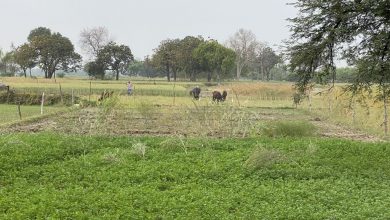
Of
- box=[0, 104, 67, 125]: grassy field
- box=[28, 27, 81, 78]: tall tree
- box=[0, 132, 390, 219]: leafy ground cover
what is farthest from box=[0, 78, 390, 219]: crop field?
box=[28, 27, 81, 78]: tall tree

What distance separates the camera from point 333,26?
1312 cm

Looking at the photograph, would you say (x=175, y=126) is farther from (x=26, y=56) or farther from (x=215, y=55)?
(x=26, y=56)

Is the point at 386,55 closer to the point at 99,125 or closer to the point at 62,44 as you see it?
the point at 99,125

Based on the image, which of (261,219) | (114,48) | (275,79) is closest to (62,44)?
(114,48)

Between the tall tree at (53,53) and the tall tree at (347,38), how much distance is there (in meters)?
69.1

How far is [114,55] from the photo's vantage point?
82375 mm

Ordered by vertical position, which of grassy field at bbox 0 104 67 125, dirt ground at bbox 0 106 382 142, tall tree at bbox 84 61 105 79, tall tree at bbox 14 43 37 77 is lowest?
grassy field at bbox 0 104 67 125

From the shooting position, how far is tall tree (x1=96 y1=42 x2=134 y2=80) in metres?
80.4

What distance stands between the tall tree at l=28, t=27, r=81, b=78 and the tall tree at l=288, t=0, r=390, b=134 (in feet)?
227

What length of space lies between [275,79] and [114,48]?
2017 inches

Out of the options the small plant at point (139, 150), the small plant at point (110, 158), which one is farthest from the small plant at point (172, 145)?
the small plant at point (110, 158)

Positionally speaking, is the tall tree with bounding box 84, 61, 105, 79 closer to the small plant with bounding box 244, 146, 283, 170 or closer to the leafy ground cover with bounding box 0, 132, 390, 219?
the leafy ground cover with bounding box 0, 132, 390, 219

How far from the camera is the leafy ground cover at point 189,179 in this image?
27.3 ft

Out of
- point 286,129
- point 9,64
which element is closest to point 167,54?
point 9,64
